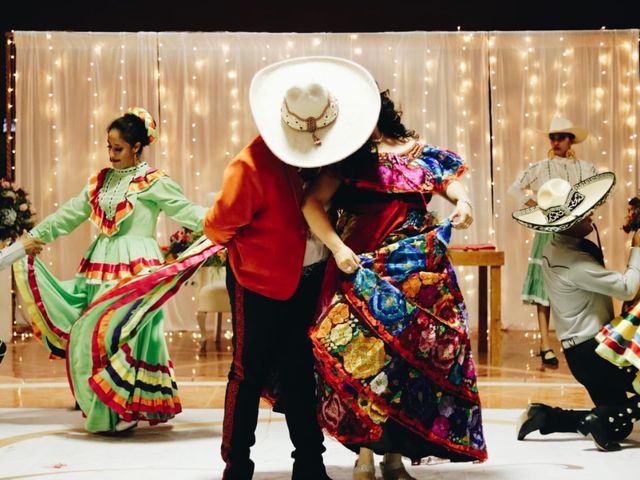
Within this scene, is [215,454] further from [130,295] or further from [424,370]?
[424,370]

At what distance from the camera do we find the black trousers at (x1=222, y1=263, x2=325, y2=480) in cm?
321

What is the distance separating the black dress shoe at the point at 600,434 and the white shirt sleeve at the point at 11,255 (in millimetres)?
2535

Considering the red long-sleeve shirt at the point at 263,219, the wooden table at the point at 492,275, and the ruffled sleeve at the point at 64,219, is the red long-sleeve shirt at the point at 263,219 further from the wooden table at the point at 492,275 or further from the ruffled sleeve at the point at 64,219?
the wooden table at the point at 492,275

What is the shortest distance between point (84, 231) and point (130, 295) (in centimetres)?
475

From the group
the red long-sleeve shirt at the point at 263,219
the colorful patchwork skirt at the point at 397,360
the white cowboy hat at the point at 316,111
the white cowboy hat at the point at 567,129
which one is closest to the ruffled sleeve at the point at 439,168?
the colorful patchwork skirt at the point at 397,360

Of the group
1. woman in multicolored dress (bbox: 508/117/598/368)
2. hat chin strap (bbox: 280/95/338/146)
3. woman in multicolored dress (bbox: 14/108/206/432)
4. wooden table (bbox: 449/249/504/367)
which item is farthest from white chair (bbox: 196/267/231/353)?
hat chin strap (bbox: 280/95/338/146)

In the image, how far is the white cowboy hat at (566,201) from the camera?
4.09 meters

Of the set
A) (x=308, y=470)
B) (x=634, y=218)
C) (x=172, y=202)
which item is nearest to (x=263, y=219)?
(x=308, y=470)

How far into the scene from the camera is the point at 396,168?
3.22 meters

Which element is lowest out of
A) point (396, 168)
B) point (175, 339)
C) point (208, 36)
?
point (175, 339)

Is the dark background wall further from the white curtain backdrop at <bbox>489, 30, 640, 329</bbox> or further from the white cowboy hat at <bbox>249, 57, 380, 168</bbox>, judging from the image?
the white cowboy hat at <bbox>249, 57, 380, 168</bbox>

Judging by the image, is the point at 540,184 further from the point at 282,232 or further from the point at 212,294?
the point at 282,232

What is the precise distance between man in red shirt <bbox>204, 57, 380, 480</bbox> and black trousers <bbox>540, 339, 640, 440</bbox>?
Result: 1.24m

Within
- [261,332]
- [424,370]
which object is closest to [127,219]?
[261,332]
